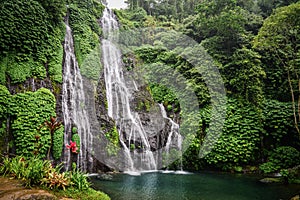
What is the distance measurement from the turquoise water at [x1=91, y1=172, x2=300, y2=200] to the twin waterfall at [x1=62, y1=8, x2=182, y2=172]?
1677 mm

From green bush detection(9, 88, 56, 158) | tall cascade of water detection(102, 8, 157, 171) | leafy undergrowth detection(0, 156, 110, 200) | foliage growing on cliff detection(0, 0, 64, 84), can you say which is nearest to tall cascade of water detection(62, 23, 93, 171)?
foliage growing on cliff detection(0, 0, 64, 84)

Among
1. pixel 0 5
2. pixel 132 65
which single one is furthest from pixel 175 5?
pixel 0 5

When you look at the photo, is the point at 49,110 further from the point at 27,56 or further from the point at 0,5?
the point at 0,5

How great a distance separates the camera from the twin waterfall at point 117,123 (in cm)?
1167

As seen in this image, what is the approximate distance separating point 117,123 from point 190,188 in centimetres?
626

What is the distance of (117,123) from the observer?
13.7m

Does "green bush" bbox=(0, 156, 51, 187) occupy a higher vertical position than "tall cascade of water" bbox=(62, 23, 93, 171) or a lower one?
lower

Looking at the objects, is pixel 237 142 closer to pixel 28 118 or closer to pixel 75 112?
pixel 75 112

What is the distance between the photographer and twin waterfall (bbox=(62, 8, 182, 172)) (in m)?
11.7

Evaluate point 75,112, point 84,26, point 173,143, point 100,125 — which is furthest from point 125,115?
point 84,26

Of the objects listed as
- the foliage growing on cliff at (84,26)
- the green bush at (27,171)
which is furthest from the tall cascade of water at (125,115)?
the green bush at (27,171)

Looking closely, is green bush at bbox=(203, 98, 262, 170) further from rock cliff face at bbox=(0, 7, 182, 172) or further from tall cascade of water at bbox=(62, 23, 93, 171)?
tall cascade of water at bbox=(62, 23, 93, 171)

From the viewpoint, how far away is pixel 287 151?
1216 centimetres

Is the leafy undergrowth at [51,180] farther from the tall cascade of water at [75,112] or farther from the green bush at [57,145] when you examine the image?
the tall cascade of water at [75,112]
